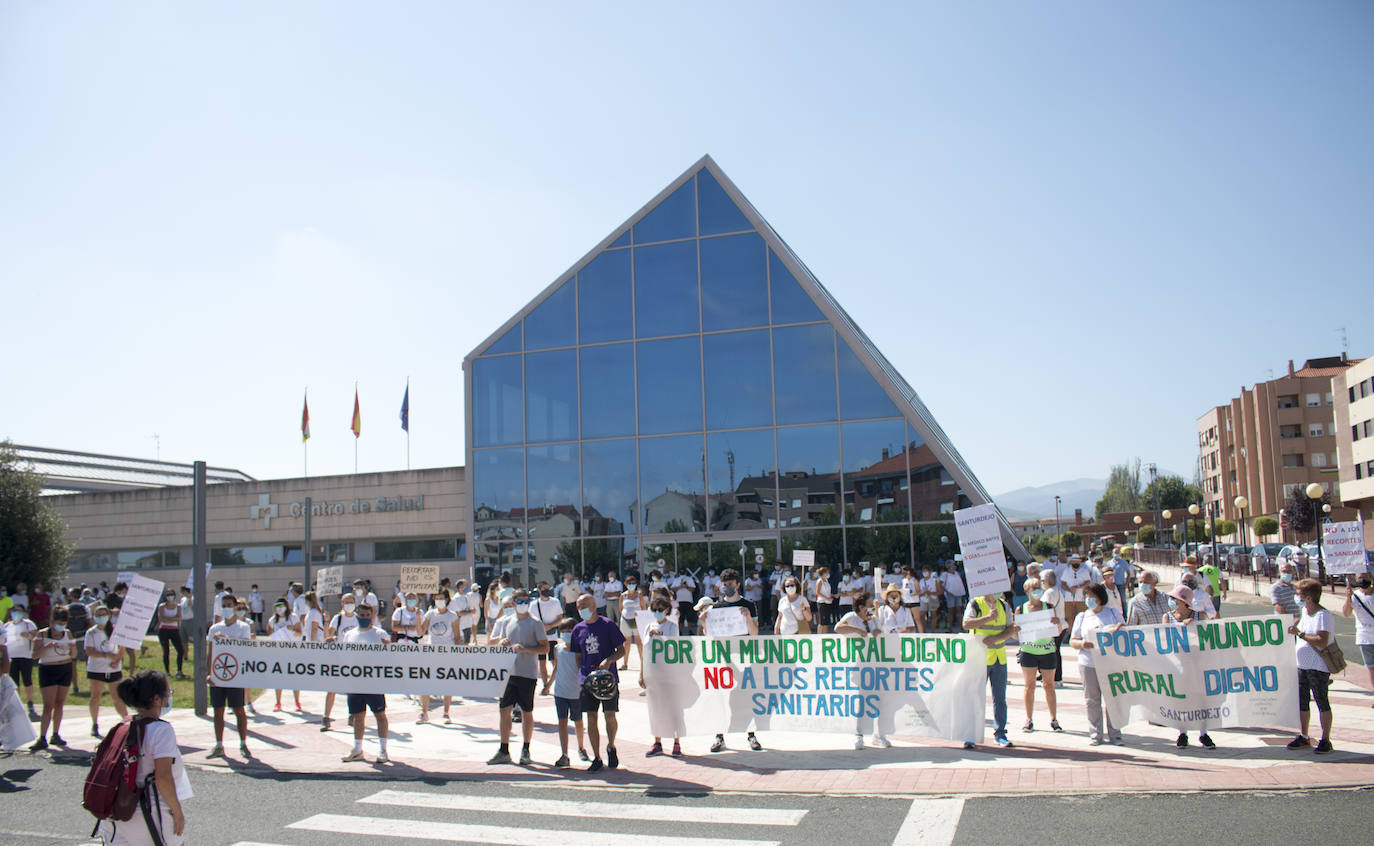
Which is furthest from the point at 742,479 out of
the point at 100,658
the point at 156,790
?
the point at 156,790

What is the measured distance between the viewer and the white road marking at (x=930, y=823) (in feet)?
23.2

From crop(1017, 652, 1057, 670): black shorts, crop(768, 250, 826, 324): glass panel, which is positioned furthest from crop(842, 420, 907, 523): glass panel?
crop(1017, 652, 1057, 670): black shorts

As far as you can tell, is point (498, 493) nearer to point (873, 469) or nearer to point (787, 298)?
point (787, 298)

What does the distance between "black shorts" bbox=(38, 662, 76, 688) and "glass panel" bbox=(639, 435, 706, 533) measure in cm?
1678

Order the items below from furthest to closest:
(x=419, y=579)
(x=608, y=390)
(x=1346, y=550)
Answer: (x=608, y=390)
(x=419, y=579)
(x=1346, y=550)

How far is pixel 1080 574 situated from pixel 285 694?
1469 cm

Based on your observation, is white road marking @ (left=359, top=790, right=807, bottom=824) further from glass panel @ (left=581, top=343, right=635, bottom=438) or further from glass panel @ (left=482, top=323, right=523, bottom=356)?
glass panel @ (left=482, top=323, right=523, bottom=356)

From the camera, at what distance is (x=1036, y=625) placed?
10.6 m

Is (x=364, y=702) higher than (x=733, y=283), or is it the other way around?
(x=733, y=283)

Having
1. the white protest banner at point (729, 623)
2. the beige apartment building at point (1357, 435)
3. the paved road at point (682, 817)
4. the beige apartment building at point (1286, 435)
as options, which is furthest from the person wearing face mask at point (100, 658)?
the beige apartment building at point (1286, 435)

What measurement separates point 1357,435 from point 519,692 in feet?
223

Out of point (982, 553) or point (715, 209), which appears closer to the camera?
point (982, 553)

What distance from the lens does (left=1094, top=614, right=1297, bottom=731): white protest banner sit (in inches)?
381

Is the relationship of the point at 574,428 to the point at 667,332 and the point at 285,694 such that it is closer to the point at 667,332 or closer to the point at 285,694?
the point at 667,332
